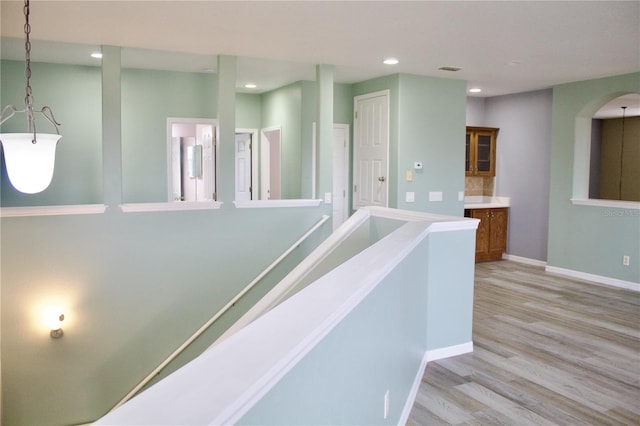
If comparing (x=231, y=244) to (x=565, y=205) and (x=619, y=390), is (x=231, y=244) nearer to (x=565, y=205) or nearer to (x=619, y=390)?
(x=619, y=390)

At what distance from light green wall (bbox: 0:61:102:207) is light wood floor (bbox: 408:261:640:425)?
485 cm

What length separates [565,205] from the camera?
285 inches

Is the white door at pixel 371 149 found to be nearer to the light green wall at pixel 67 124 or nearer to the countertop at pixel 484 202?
the countertop at pixel 484 202

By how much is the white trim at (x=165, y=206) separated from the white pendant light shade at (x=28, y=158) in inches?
108

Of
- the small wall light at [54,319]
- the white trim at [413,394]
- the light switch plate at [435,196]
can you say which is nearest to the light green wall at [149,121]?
the small wall light at [54,319]

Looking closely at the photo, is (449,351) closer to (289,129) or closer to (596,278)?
(596,278)

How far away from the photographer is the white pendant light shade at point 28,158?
2486mm

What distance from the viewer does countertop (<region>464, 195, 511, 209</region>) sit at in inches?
315

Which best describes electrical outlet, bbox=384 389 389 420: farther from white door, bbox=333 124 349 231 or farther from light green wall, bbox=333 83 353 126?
light green wall, bbox=333 83 353 126

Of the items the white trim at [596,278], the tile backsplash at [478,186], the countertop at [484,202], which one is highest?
the tile backsplash at [478,186]

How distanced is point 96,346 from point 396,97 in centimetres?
450

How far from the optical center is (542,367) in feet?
12.6

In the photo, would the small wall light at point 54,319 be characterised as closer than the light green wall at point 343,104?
Yes

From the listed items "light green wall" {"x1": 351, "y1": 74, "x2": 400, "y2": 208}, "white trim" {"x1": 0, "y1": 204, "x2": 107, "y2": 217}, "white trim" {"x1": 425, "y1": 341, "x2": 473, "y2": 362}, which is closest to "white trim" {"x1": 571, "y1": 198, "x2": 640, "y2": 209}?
"light green wall" {"x1": 351, "y1": 74, "x2": 400, "y2": 208}
